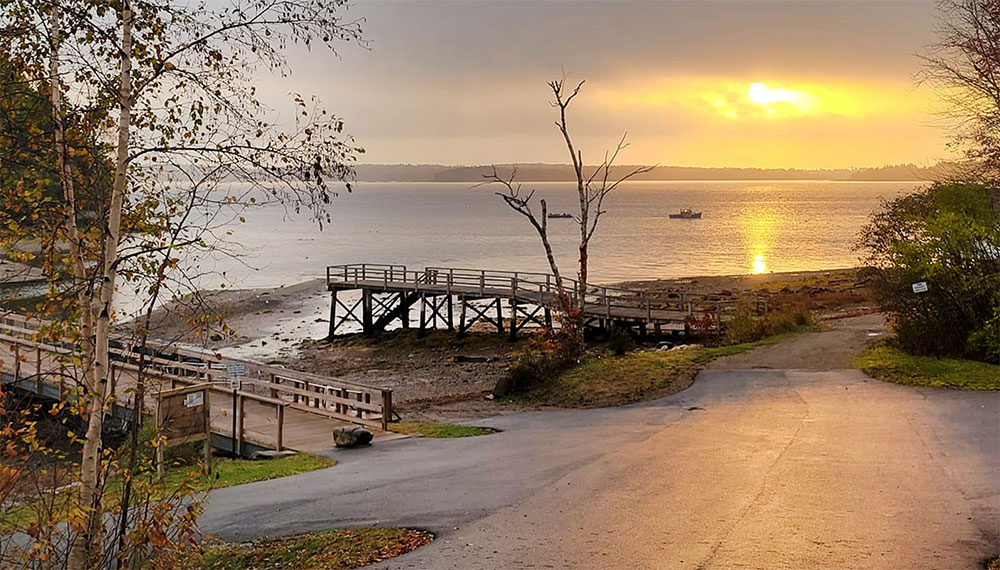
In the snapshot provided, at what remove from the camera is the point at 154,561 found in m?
6.55

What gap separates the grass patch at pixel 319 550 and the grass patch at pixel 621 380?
10.2 m

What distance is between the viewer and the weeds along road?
842cm

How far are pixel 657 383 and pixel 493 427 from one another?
4.93 meters

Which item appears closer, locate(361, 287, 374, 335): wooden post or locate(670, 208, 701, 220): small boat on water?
locate(361, 287, 374, 335): wooden post

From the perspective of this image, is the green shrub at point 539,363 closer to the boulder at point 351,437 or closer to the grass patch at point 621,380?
the grass patch at point 621,380

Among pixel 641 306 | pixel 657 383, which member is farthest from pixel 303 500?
pixel 641 306

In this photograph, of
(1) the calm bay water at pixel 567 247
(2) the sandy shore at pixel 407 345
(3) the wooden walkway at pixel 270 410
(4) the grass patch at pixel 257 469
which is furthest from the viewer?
(1) the calm bay water at pixel 567 247

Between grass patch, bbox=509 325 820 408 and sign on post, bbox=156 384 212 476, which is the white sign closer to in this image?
sign on post, bbox=156 384 212 476

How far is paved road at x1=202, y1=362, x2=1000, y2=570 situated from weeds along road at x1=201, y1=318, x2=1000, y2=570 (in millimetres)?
33

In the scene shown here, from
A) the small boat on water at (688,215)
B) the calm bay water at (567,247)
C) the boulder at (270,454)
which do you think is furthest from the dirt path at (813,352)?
the small boat on water at (688,215)

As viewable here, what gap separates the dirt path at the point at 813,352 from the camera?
69.7 ft

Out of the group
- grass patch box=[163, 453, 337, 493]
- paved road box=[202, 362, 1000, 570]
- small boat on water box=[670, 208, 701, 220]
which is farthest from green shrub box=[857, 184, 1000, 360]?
small boat on water box=[670, 208, 701, 220]

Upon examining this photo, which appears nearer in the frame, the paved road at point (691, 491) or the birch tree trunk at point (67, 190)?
the birch tree trunk at point (67, 190)

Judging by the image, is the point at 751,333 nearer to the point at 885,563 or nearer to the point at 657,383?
the point at 657,383
